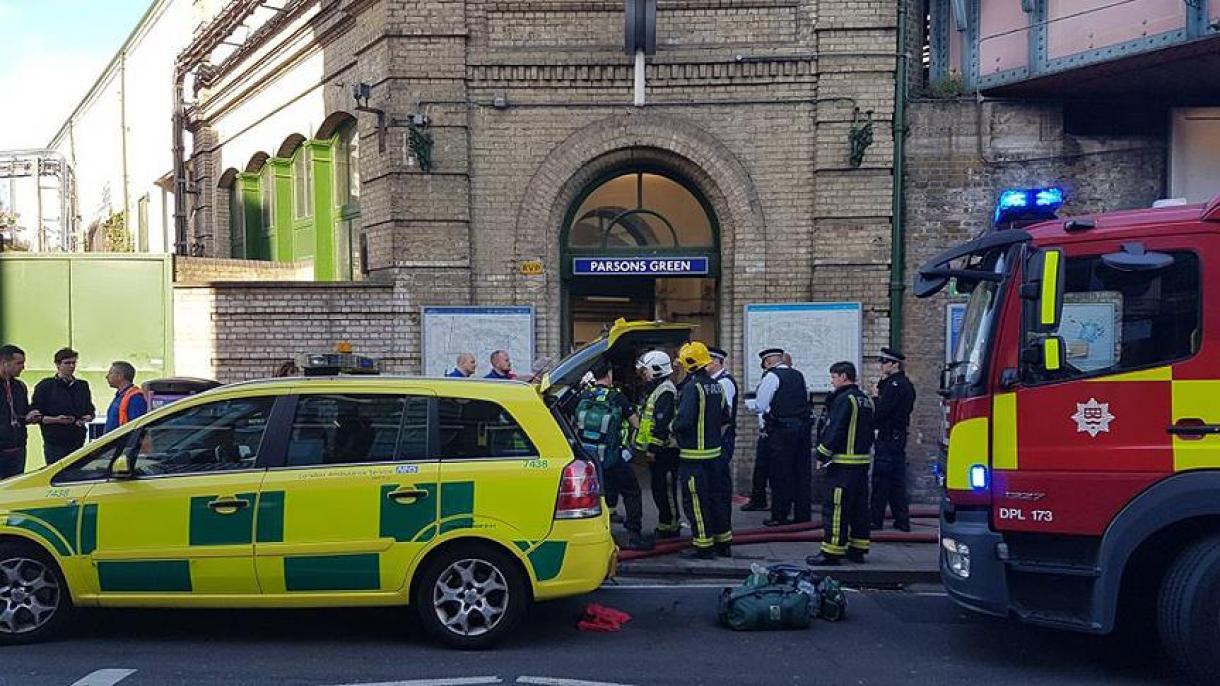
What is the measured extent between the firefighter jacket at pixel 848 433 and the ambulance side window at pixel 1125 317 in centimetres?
237

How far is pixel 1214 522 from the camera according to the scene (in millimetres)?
4770

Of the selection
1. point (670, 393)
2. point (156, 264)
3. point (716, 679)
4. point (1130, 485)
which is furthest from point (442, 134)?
point (1130, 485)

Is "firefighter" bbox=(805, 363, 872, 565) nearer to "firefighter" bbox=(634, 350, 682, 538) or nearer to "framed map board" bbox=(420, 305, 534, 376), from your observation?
"firefighter" bbox=(634, 350, 682, 538)

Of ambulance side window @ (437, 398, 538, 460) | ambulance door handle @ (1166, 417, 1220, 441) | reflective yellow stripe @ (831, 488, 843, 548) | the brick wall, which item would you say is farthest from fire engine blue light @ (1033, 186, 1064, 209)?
ambulance side window @ (437, 398, 538, 460)

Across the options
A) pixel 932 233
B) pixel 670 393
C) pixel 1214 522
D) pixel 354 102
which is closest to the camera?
pixel 1214 522

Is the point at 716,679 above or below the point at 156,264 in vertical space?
below

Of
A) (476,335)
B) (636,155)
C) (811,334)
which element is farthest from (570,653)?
(636,155)

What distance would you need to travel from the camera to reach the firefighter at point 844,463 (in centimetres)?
731

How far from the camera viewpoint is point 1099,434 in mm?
4918

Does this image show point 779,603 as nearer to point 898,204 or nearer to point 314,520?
point 314,520

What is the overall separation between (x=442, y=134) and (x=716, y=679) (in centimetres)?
734

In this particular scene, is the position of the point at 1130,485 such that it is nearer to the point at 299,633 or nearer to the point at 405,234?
the point at 299,633

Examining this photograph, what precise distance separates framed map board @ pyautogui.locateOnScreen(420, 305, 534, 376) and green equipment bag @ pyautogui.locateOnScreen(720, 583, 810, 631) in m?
5.03

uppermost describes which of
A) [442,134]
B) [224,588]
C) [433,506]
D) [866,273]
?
[442,134]
